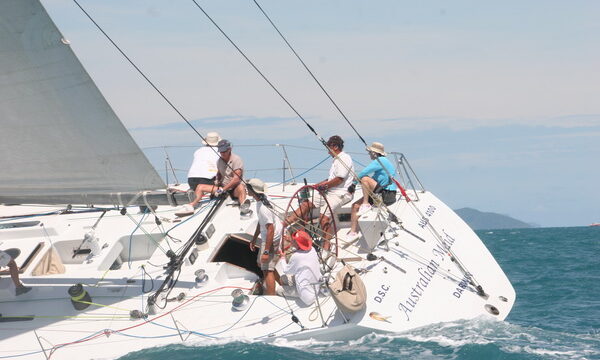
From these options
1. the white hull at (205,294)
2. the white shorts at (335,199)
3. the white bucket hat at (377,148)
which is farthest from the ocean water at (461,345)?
the white bucket hat at (377,148)

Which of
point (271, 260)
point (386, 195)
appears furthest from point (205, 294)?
point (386, 195)

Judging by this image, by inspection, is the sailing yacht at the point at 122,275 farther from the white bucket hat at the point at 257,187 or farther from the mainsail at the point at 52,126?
the white bucket hat at the point at 257,187

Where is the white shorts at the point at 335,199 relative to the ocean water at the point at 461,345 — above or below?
above

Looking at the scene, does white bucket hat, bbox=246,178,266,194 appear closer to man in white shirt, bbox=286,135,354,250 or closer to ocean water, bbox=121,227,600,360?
man in white shirt, bbox=286,135,354,250

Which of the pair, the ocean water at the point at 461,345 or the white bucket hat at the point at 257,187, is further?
the white bucket hat at the point at 257,187

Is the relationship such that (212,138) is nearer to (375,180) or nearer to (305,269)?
(375,180)

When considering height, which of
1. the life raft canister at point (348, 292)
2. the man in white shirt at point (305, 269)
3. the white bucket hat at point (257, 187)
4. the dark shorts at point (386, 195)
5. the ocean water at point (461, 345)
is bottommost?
the ocean water at point (461, 345)

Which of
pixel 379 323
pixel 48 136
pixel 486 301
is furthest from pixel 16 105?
pixel 486 301

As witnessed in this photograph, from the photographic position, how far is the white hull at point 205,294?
281 inches

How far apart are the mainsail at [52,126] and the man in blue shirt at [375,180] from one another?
3184mm

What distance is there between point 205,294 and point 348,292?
1699 mm

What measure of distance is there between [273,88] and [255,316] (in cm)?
247

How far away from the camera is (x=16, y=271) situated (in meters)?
8.23

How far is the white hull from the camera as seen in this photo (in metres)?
7.15
